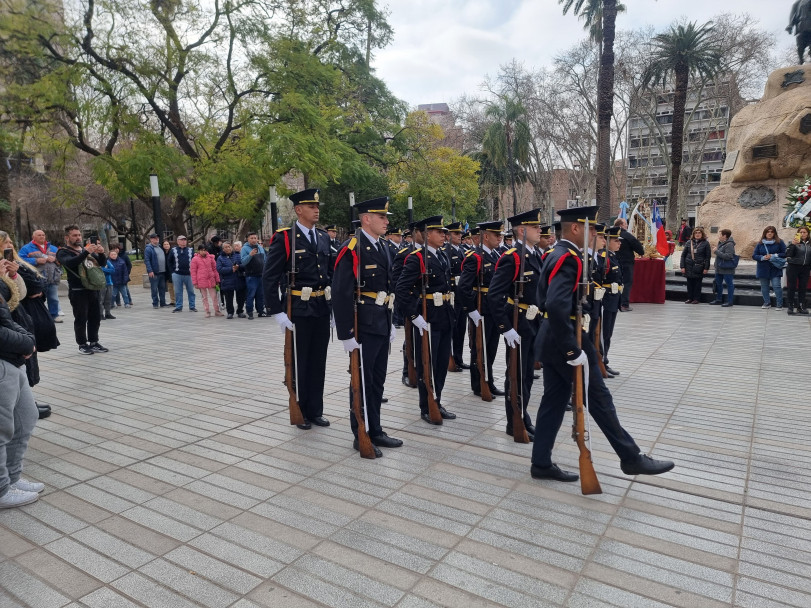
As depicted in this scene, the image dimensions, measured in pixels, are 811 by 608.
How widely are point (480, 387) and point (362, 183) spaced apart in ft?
63.1

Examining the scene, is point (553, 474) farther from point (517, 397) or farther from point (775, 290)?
point (775, 290)

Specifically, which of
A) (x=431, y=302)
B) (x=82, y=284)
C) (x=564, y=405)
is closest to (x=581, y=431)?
(x=564, y=405)

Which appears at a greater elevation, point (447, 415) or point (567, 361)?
point (567, 361)

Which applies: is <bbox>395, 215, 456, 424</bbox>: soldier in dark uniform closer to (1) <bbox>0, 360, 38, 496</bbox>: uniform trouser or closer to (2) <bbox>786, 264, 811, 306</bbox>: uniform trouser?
(1) <bbox>0, 360, 38, 496</bbox>: uniform trouser

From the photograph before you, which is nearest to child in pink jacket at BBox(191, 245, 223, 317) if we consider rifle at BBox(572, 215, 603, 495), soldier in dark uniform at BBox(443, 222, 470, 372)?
soldier in dark uniform at BBox(443, 222, 470, 372)

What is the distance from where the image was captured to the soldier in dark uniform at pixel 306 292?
5.28m

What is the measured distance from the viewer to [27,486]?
3959 millimetres

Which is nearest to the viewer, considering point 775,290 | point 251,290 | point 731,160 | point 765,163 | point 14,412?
point 14,412

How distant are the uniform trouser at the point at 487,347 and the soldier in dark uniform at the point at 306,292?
5.37 feet

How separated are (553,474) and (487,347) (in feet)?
7.72

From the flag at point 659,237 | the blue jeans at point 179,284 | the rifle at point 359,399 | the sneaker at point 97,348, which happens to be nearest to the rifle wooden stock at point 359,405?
the rifle at point 359,399

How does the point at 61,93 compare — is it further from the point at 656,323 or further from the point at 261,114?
the point at 656,323

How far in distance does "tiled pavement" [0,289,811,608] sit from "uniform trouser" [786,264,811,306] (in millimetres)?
6583

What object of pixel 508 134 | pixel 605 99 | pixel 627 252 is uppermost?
pixel 508 134
